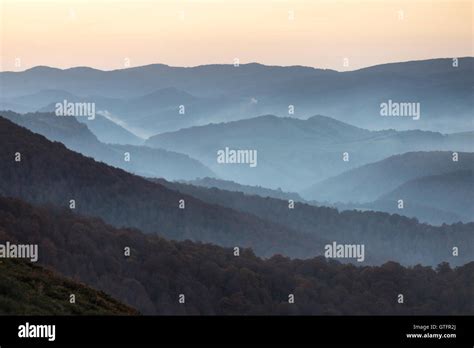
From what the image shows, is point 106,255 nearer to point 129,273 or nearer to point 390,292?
point 129,273

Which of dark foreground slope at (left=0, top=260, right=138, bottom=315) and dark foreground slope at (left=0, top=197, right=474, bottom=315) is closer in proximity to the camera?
dark foreground slope at (left=0, top=260, right=138, bottom=315)

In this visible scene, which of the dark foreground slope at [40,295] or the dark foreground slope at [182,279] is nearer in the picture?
the dark foreground slope at [40,295]
